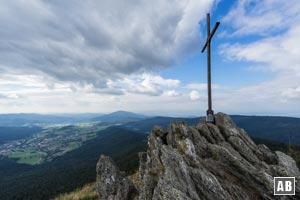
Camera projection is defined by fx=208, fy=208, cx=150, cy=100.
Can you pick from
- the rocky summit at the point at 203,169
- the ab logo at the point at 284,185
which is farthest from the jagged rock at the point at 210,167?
the ab logo at the point at 284,185

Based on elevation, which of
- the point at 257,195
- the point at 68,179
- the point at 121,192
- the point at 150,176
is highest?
the point at 150,176

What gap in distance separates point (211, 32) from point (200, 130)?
960 centimetres

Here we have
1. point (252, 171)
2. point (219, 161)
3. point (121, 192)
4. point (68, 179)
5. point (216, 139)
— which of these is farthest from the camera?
point (68, 179)

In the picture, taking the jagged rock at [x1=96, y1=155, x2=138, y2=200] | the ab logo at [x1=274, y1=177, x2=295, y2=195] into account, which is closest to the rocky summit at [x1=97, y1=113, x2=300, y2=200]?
the jagged rock at [x1=96, y1=155, x2=138, y2=200]

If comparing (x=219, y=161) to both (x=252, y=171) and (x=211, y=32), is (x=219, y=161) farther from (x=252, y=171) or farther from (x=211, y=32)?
(x=211, y=32)

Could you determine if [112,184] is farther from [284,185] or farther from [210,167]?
[284,185]

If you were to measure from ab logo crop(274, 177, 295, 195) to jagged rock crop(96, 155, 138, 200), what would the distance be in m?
10.9

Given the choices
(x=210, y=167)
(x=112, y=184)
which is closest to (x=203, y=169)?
(x=210, y=167)

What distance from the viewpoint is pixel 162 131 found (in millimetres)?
22516

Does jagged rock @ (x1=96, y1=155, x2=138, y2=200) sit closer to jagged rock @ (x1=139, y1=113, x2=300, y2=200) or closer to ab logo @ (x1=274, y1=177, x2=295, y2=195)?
jagged rock @ (x1=139, y1=113, x2=300, y2=200)

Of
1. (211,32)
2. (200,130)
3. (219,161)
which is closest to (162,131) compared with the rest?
(200,130)

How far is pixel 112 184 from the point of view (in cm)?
1870

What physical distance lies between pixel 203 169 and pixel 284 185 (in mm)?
5691

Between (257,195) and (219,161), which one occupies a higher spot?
(219,161)
